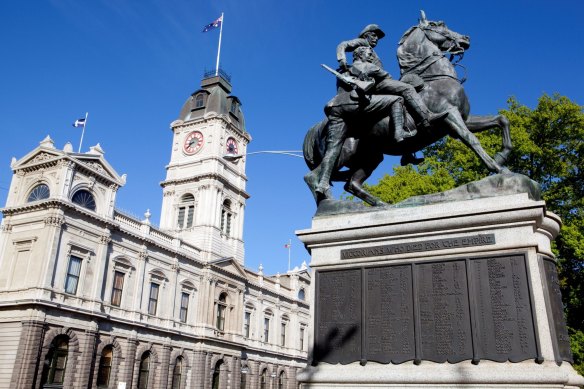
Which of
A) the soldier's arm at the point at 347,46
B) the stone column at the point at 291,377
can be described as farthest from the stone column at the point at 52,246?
the stone column at the point at 291,377

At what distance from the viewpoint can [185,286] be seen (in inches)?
1630

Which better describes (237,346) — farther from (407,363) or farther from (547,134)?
(407,363)

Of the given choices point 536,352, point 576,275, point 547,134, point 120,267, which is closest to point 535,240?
point 536,352

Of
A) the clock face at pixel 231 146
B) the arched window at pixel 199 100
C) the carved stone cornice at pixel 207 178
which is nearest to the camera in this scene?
the carved stone cornice at pixel 207 178

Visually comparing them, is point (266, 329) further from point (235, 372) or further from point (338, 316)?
point (338, 316)

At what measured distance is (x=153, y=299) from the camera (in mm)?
38125

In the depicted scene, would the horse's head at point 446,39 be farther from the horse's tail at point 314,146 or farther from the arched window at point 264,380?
the arched window at point 264,380

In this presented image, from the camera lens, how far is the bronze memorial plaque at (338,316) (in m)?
5.64

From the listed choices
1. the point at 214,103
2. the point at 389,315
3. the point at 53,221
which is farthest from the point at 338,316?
the point at 214,103

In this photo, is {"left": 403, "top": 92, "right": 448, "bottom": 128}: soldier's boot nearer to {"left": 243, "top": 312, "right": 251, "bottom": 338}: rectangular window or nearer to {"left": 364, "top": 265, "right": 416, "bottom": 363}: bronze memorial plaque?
{"left": 364, "top": 265, "right": 416, "bottom": 363}: bronze memorial plaque

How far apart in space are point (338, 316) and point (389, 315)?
0.61m

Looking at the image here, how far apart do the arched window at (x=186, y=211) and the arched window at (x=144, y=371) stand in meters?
13.8

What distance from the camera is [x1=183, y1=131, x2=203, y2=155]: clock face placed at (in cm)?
4984

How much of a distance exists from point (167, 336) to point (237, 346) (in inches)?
366
